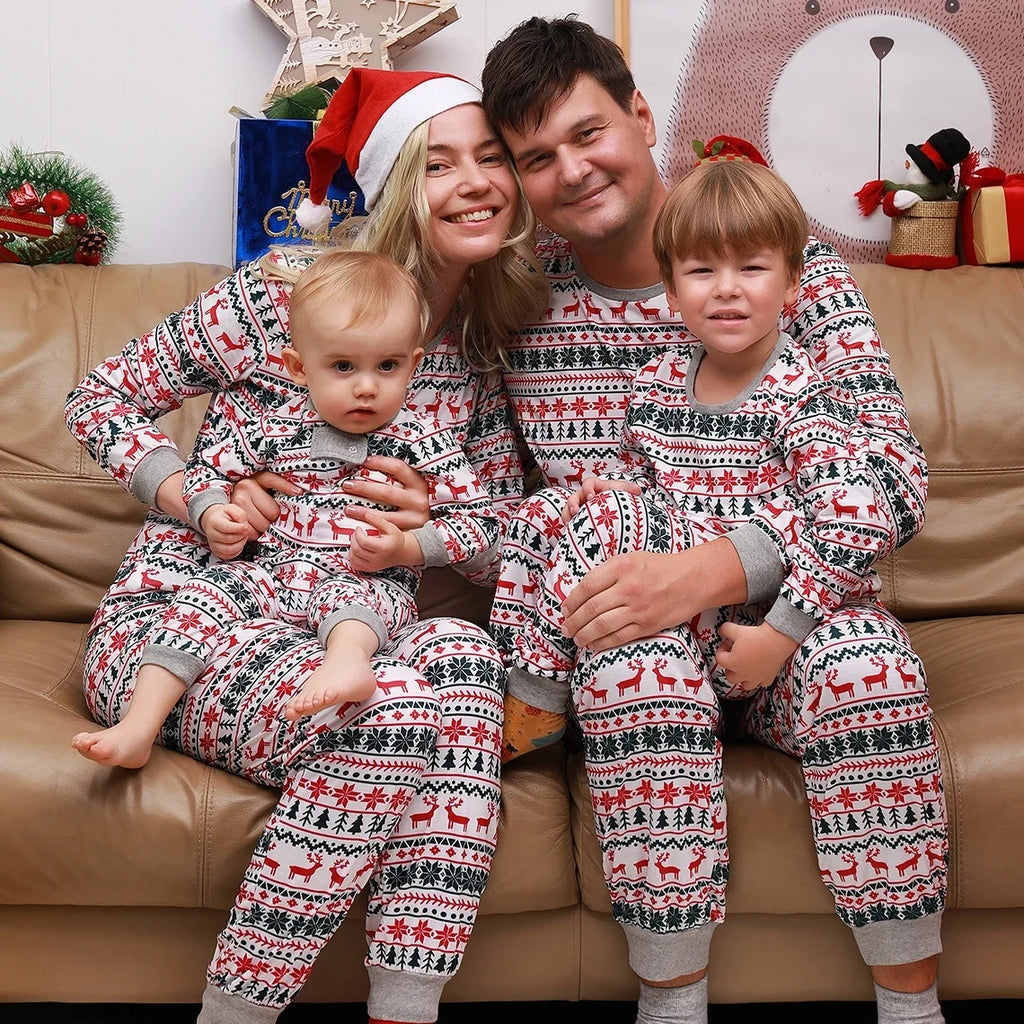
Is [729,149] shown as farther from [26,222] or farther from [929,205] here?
[26,222]

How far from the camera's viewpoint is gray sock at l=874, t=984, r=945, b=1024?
1.28 m

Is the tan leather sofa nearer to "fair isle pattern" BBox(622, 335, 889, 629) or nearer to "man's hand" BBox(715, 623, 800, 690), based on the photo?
"man's hand" BBox(715, 623, 800, 690)

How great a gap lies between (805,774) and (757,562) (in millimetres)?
252

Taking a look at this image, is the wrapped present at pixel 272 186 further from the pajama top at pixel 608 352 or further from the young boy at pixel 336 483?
the young boy at pixel 336 483

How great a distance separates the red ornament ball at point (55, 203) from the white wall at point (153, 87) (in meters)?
0.25

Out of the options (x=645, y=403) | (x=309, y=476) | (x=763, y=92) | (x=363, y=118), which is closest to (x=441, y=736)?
(x=309, y=476)

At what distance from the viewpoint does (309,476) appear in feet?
5.03

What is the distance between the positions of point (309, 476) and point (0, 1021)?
0.86m

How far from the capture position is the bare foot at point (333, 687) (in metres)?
1.17

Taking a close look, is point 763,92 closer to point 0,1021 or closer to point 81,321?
point 81,321

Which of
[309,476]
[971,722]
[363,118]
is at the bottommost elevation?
[971,722]

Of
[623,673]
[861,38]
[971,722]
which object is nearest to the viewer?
[623,673]

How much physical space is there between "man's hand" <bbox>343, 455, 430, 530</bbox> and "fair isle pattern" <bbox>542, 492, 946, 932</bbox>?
Answer: 13.4 inches

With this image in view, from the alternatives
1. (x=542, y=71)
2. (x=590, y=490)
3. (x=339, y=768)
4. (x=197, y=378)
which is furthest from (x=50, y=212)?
(x=339, y=768)
